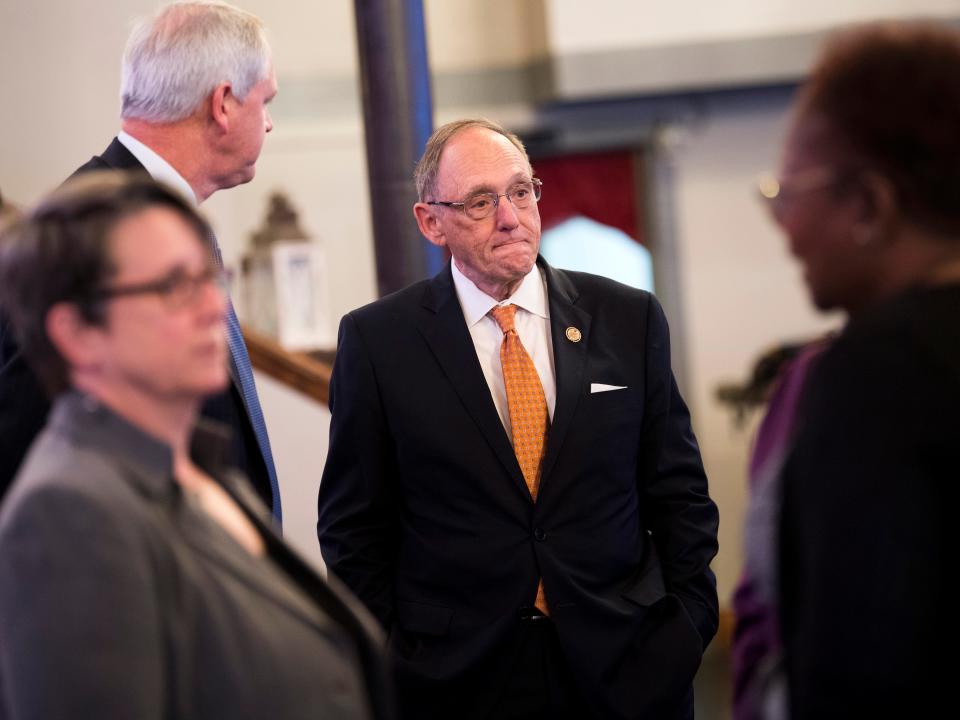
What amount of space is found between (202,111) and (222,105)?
0.14 feet

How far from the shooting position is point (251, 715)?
1.49m

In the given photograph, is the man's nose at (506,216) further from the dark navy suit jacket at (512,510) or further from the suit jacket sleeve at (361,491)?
the suit jacket sleeve at (361,491)

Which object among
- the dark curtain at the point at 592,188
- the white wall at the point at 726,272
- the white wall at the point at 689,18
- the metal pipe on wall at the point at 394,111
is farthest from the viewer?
the white wall at the point at 726,272

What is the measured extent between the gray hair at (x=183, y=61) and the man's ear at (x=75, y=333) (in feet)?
3.83

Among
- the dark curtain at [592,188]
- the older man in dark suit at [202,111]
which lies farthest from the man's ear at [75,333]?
the dark curtain at [592,188]

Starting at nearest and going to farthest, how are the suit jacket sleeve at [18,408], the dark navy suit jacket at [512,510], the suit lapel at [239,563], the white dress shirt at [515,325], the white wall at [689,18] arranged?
the suit lapel at [239,563]
the suit jacket sleeve at [18,408]
the dark navy suit jacket at [512,510]
the white dress shirt at [515,325]
the white wall at [689,18]

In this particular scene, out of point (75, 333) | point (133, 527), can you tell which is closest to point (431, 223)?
point (75, 333)

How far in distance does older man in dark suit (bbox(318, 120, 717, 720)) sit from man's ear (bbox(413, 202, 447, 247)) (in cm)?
5

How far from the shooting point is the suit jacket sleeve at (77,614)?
4.57 feet

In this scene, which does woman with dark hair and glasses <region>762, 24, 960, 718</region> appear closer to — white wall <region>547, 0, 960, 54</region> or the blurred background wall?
the blurred background wall

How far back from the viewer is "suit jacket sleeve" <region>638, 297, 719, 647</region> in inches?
107

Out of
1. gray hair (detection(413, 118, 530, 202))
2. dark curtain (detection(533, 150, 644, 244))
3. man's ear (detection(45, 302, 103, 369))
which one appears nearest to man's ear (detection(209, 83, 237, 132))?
gray hair (detection(413, 118, 530, 202))

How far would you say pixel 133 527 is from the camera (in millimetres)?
1445

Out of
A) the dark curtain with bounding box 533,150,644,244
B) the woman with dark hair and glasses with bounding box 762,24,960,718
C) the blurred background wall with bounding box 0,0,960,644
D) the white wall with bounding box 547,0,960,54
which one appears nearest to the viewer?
the woman with dark hair and glasses with bounding box 762,24,960,718
